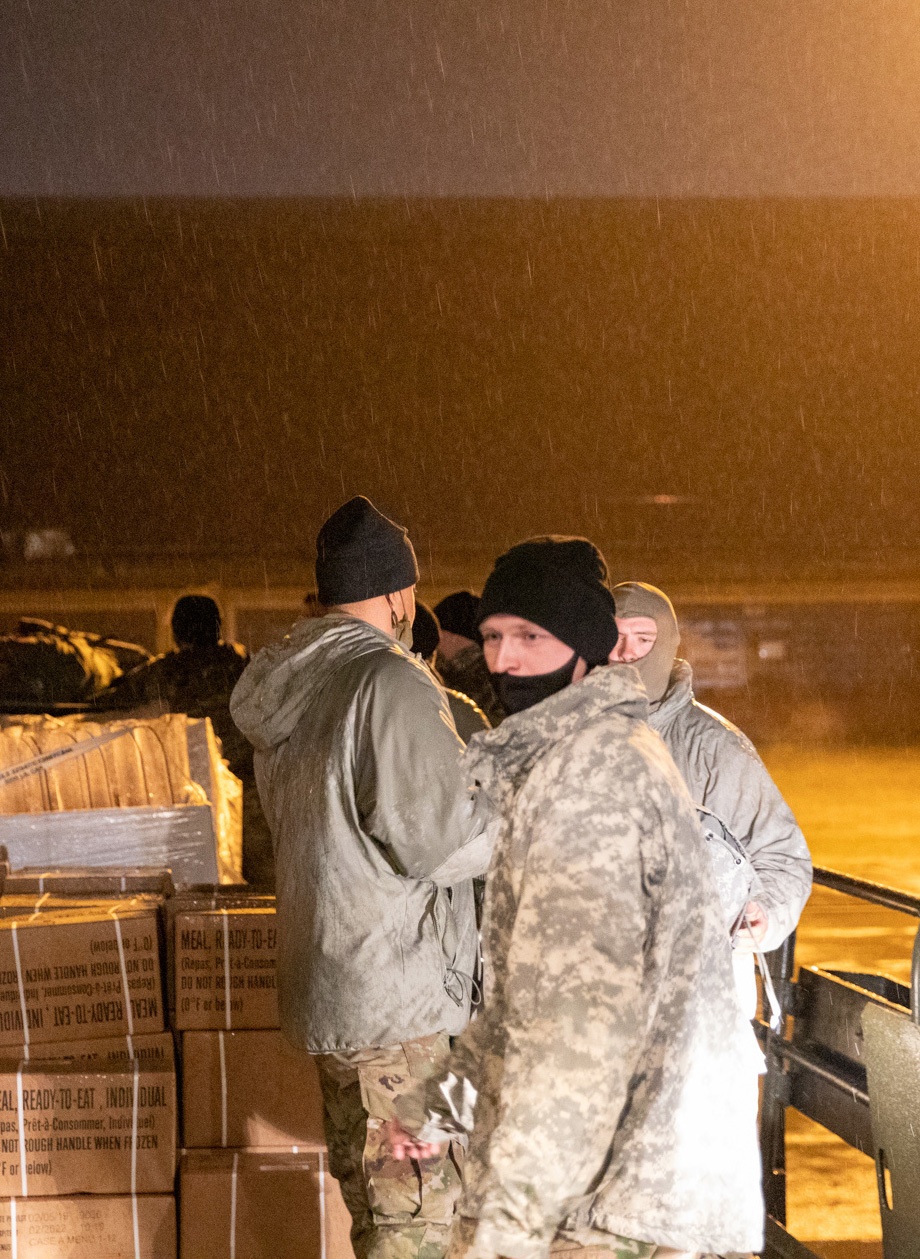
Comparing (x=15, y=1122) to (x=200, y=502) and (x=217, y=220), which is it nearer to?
(x=200, y=502)

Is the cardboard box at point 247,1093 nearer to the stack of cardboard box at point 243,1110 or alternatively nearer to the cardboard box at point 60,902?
the stack of cardboard box at point 243,1110

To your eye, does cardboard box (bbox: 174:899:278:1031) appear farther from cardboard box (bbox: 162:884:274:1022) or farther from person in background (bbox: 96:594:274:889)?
person in background (bbox: 96:594:274:889)

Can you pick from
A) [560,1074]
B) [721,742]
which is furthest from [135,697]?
[560,1074]

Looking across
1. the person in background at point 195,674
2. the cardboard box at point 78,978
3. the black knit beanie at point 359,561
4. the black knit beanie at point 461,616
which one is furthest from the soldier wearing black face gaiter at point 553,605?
the person in background at point 195,674

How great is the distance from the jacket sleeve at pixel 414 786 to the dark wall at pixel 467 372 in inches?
620

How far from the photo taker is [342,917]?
2.94 m

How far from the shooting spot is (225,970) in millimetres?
3854

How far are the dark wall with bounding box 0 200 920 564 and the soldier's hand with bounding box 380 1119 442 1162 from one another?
1590cm

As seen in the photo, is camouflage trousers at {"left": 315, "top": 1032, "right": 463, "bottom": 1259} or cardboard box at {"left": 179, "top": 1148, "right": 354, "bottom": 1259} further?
cardboard box at {"left": 179, "top": 1148, "right": 354, "bottom": 1259}

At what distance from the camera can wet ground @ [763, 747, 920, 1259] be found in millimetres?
4402

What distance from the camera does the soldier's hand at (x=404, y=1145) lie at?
2.88 m

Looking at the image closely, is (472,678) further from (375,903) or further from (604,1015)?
(604,1015)

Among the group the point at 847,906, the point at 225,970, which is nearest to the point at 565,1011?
the point at 225,970

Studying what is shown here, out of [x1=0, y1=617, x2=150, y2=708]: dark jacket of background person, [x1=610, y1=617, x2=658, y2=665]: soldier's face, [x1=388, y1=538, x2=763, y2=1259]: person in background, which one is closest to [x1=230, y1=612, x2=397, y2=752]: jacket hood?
[x1=610, y1=617, x2=658, y2=665]: soldier's face
